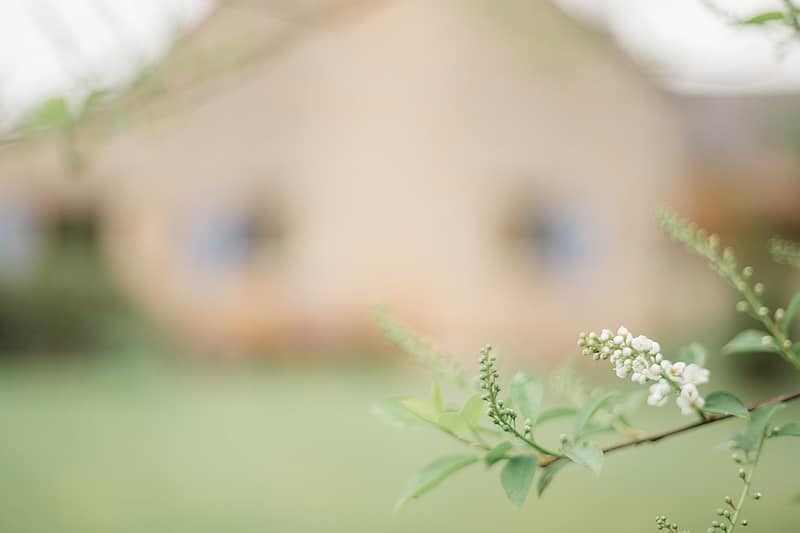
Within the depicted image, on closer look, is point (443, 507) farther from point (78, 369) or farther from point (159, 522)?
Answer: point (78, 369)

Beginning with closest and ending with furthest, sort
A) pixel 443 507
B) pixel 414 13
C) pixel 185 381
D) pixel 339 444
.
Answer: pixel 443 507, pixel 339 444, pixel 185 381, pixel 414 13

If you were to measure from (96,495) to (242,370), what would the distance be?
5.79 metres

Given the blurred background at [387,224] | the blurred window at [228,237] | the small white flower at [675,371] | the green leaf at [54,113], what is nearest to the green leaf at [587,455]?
the small white flower at [675,371]

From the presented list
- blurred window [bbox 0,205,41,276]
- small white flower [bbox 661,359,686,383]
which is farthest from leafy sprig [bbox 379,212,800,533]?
blurred window [bbox 0,205,41,276]

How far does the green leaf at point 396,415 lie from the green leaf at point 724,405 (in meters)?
0.30

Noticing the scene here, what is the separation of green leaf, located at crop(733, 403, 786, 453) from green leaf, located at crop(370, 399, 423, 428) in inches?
13.3

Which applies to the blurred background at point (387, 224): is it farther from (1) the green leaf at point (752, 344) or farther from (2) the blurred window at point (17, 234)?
(1) the green leaf at point (752, 344)

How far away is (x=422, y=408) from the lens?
0.86 meters

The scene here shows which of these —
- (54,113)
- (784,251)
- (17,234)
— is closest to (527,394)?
(784,251)

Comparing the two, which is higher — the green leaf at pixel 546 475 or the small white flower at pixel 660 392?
the small white flower at pixel 660 392

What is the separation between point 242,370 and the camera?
9.49 metres

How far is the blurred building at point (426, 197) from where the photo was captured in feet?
33.8

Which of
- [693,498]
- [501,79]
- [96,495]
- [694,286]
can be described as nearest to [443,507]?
[693,498]

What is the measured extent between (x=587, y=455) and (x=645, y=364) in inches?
4.0
